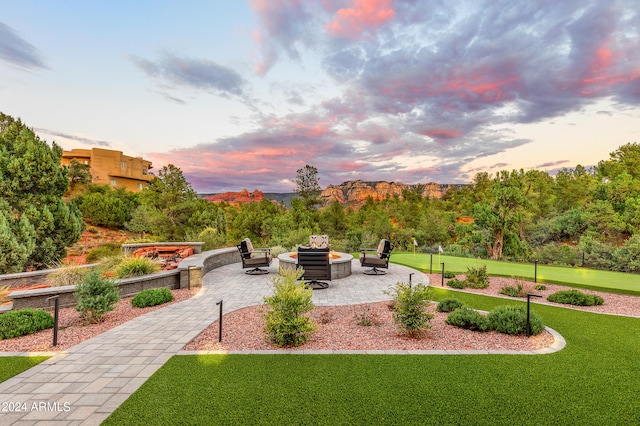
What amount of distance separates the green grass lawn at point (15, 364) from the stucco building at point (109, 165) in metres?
54.0

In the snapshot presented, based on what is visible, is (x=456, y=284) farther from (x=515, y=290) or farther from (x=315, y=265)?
(x=315, y=265)

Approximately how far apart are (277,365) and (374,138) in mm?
21507

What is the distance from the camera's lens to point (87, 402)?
3064mm

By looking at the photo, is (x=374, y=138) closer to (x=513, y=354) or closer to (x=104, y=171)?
(x=513, y=354)

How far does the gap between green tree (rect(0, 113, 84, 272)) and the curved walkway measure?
701 centimetres

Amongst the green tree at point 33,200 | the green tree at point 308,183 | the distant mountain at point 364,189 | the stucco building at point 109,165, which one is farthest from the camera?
the distant mountain at point 364,189

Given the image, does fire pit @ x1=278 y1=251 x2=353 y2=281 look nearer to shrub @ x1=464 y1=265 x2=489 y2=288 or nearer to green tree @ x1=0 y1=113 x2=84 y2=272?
shrub @ x1=464 y1=265 x2=489 y2=288

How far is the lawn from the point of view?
2.83 meters

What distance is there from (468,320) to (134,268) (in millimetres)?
8516

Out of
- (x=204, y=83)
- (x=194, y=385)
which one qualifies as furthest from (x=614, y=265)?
(x=204, y=83)

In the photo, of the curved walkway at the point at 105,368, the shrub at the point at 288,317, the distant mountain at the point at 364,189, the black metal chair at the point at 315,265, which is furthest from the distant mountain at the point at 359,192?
the shrub at the point at 288,317

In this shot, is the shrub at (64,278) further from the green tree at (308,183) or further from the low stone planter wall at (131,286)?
the green tree at (308,183)

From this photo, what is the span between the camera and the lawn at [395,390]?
9.29 ft

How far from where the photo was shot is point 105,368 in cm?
382
